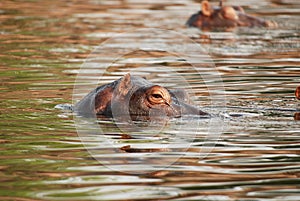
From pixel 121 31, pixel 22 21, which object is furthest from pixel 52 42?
pixel 22 21

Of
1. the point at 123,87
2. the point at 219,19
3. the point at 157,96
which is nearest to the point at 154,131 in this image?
the point at 157,96

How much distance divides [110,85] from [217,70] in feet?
13.9

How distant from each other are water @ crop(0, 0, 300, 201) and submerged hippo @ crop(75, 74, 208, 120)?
28 cm

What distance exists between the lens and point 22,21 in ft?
64.0

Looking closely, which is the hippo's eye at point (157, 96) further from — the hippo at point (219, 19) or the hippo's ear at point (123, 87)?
the hippo at point (219, 19)

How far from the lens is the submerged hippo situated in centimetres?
850

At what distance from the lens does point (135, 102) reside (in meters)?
8.58

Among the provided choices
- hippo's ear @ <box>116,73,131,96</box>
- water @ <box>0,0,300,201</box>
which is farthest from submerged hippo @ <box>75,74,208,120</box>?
water @ <box>0,0,300,201</box>

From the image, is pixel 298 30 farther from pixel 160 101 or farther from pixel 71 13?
pixel 160 101

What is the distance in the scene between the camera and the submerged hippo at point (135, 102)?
850 cm

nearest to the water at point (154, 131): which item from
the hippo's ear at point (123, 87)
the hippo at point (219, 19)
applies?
the hippo's ear at point (123, 87)

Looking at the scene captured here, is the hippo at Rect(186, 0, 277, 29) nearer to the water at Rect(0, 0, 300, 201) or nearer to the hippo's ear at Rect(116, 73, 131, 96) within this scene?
the water at Rect(0, 0, 300, 201)

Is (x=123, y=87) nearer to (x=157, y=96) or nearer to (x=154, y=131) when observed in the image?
(x=157, y=96)

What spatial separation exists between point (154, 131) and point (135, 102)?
73 cm
